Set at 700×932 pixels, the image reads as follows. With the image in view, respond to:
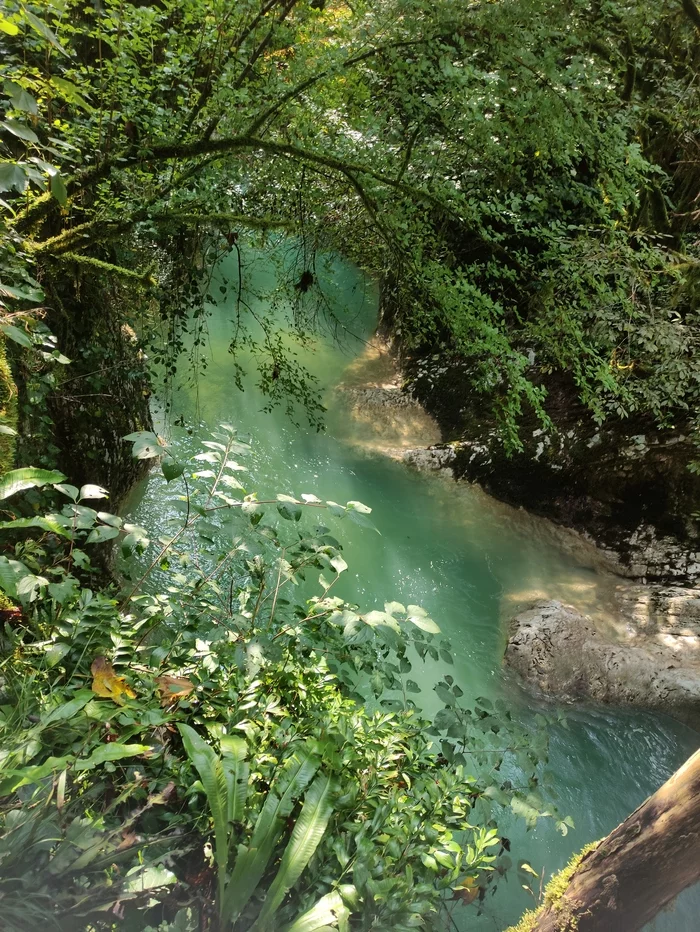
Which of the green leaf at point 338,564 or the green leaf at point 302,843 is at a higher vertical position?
the green leaf at point 338,564

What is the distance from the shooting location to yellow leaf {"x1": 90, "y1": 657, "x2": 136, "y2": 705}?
146 cm

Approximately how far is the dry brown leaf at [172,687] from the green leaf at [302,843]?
0.47 m

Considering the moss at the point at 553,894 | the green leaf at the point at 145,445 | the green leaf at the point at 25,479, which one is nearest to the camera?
the green leaf at the point at 25,479

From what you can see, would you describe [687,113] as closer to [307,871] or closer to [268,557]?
[268,557]

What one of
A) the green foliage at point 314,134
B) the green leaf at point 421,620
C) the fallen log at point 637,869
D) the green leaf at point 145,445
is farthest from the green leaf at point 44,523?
the fallen log at point 637,869

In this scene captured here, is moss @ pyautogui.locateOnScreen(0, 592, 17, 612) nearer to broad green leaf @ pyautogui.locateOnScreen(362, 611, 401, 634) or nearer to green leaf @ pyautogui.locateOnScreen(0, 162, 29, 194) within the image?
broad green leaf @ pyautogui.locateOnScreen(362, 611, 401, 634)

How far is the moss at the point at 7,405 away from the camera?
192cm

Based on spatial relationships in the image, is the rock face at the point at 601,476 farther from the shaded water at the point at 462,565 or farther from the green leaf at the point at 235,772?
the green leaf at the point at 235,772

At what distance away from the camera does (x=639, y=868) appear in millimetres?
1983

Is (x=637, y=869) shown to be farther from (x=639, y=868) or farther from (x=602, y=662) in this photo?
(x=602, y=662)

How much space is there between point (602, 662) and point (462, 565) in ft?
4.59

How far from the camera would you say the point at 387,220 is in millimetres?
2906

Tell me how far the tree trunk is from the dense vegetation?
1.06 feet

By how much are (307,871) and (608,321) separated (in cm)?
471
